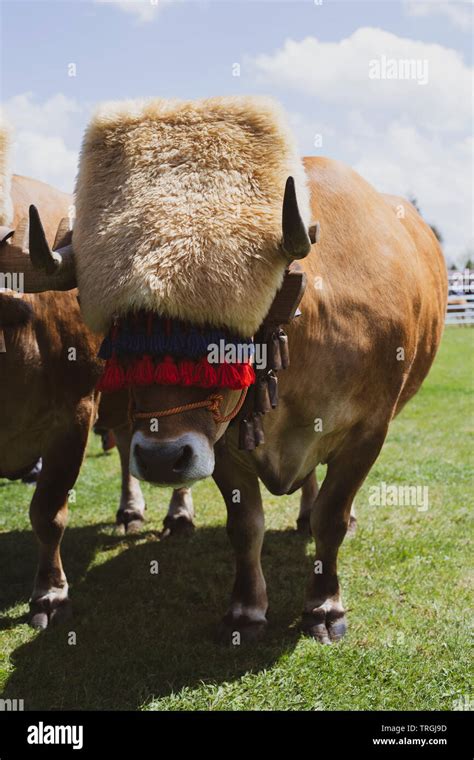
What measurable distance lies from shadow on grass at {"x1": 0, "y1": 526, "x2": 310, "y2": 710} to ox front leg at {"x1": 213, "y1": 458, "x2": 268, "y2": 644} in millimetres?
156

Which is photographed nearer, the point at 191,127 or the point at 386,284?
the point at 191,127

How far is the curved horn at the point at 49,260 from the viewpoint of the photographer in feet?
11.3

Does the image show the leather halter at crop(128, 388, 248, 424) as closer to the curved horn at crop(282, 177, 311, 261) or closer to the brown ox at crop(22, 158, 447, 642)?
the brown ox at crop(22, 158, 447, 642)

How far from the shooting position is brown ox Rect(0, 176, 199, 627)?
14.6 ft

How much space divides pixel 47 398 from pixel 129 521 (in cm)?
233

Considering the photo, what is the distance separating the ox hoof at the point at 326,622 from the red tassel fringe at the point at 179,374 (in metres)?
1.75

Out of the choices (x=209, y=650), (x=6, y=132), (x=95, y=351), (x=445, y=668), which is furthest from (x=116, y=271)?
(x=445, y=668)

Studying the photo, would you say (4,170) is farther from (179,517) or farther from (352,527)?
(352,527)

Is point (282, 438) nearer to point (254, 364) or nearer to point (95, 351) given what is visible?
point (254, 364)

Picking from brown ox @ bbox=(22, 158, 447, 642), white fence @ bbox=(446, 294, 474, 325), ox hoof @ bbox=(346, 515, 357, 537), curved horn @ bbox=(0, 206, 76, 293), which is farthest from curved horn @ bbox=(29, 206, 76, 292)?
white fence @ bbox=(446, 294, 474, 325)

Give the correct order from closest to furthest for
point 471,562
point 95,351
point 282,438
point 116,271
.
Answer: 1. point 116,271
2. point 282,438
3. point 95,351
4. point 471,562

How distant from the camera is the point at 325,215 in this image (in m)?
4.42

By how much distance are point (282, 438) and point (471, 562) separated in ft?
6.85
